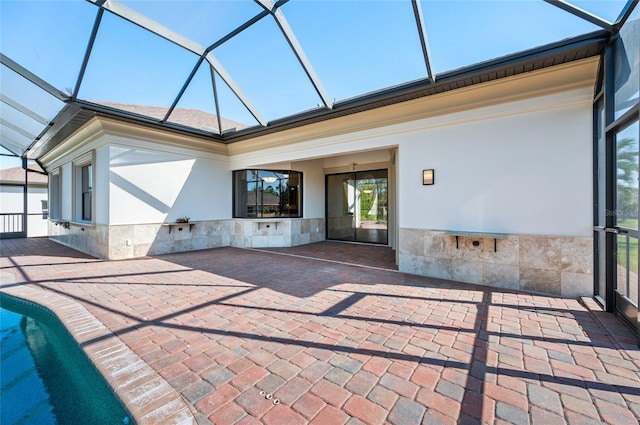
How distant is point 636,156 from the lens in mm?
3000

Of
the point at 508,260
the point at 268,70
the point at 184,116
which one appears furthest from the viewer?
the point at 184,116

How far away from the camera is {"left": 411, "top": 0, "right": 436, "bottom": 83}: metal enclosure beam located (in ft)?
12.3

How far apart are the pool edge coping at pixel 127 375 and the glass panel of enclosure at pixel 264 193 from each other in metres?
5.87

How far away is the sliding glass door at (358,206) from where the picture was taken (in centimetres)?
959

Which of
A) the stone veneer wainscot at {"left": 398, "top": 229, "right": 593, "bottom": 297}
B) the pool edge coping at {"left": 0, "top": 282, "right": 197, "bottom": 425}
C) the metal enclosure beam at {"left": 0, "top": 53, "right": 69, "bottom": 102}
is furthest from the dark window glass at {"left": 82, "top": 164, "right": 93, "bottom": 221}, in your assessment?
the stone veneer wainscot at {"left": 398, "top": 229, "right": 593, "bottom": 297}

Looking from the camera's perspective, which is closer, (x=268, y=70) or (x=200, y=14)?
(x=200, y=14)

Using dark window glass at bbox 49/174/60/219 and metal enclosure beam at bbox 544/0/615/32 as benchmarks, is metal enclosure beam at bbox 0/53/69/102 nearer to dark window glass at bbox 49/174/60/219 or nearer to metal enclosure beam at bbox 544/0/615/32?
dark window glass at bbox 49/174/60/219

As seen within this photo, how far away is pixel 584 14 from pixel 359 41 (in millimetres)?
3100

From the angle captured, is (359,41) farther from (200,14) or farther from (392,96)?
(200,14)

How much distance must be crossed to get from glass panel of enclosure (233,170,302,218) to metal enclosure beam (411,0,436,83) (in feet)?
18.9

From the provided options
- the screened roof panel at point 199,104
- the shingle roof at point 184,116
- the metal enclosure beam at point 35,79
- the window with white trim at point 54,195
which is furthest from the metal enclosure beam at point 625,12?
the window with white trim at point 54,195

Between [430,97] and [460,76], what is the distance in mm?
661

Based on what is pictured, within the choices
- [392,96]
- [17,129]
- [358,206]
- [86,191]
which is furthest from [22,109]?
[358,206]

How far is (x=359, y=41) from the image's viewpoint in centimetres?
496
